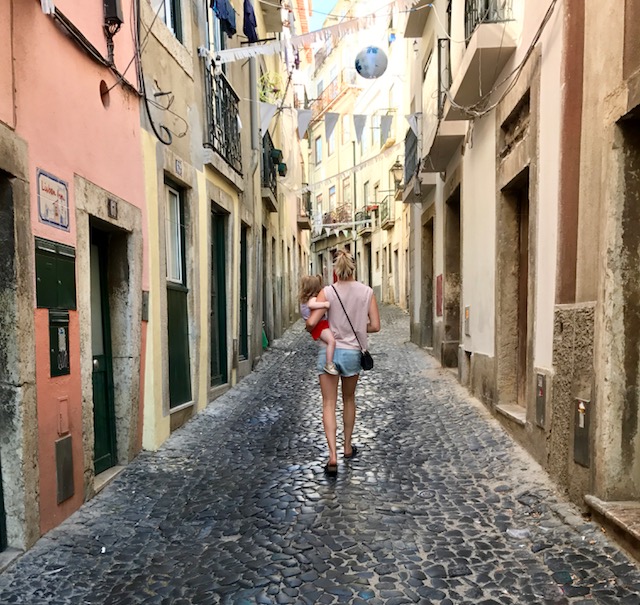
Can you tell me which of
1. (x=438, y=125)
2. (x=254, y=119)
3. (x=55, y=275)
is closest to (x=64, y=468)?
(x=55, y=275)

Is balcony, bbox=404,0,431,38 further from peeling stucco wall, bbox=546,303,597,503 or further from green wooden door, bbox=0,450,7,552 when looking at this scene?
green wooden door, bbox=0,450,7,552

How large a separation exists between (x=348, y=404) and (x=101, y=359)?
6.84ft

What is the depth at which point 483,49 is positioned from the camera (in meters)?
5.45

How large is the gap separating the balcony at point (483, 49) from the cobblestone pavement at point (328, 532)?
11.9 ft

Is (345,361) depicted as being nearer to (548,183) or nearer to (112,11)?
(548,183)

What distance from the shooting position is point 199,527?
352cm

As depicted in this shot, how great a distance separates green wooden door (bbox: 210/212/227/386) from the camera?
796 cm

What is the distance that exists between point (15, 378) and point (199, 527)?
4.66 feet

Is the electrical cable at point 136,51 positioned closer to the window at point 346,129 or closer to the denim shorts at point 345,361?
the denim shorts at point 345,361

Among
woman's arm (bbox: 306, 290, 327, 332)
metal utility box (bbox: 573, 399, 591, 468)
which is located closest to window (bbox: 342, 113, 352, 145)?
woman's arm (bbox: 306, 290, 327, 332)

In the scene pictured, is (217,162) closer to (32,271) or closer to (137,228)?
(137,228)

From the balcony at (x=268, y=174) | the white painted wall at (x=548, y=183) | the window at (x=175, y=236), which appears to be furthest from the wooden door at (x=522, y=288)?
the balcony at (x=268, y=174)

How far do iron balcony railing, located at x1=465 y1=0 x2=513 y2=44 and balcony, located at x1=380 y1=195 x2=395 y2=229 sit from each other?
1800 cm

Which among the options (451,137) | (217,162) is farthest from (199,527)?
(451,137)
